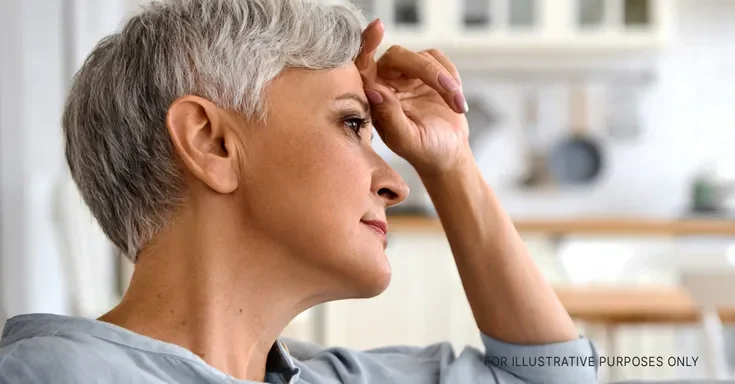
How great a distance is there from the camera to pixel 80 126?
1.12m

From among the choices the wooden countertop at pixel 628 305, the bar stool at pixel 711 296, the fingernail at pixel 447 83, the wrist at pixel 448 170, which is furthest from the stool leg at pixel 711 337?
the fingernail at pixel 447 83

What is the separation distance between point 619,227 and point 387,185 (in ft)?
10.1

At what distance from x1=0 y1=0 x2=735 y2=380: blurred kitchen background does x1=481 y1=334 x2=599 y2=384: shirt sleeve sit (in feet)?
6.21

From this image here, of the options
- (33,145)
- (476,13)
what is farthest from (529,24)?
(33,145)

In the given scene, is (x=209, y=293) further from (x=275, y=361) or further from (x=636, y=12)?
(x=636, y=12)

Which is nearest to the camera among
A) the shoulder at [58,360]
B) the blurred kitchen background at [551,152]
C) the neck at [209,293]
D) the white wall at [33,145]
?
the shoulder at [58,360]

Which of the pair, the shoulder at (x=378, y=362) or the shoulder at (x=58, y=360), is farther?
the shoulder at (x=378, y=362)

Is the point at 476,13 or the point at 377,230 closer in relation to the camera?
the point at 377,230

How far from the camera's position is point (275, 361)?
1168 millimetres

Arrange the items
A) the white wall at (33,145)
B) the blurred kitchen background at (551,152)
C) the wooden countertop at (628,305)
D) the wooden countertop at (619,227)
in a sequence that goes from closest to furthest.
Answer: the wooden countertop at (628,305), the white wall at (33,145), the blurred kitchen background at (551,152), the wooden countertop at (619,227)

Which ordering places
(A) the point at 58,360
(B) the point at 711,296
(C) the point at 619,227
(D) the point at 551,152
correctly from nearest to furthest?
(A) the point at 58,360 < (B) the point at 711,296 < (C) the point at 619,227 < (D) the point at 551,152

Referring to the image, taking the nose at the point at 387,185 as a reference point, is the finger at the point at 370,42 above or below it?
above

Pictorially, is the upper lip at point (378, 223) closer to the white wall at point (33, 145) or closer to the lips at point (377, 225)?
the lips at point (377, 225)

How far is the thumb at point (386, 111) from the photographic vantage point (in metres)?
1.19
